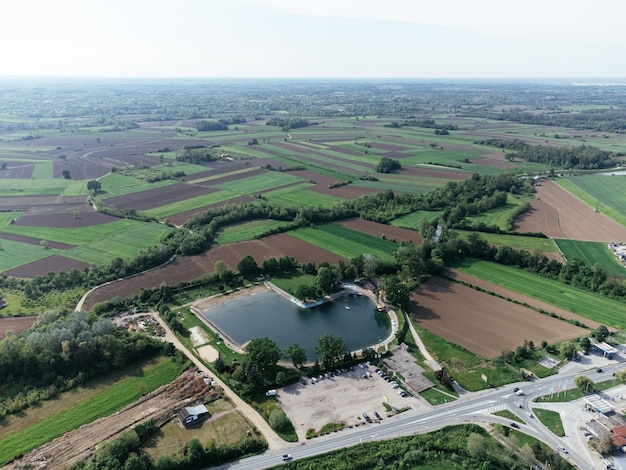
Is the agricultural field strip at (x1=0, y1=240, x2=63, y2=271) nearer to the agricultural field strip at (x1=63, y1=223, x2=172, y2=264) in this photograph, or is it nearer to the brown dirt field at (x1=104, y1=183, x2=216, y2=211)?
the agricultural field strip at (x1=63, y1=223, x2=172, y2=264)

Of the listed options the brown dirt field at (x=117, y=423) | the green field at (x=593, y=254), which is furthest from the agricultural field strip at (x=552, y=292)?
the brown dirt field at (x=117, y=423)

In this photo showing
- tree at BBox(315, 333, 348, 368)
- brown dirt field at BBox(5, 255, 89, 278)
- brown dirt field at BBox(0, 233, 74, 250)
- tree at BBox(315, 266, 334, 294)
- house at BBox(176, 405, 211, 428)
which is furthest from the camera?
brown dirt field at BBox(0, 233, 74, 250)

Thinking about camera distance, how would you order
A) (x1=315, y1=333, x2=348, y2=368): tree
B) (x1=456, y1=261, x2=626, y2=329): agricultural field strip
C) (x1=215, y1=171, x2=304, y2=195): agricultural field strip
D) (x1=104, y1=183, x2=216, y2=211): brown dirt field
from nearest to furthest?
(x1=315, y1=333, x2=348, y2=368): tree, (x1=456, y1=261, x2=626, y2=329): agricultural field strip, (x1=104, y1=183, x2=216, y2=211): brown dirt field, (x1=215, y1=171, x2=304, y2=195): agricultural field strip

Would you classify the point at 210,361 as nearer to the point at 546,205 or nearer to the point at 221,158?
the point at 546,205

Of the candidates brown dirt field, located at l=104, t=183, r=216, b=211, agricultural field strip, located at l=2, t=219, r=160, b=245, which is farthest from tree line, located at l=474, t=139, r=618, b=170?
agricultural field strip, located at l=2, t=219, r=160, b=245

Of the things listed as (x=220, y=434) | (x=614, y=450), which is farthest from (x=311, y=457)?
(x=614, y=450)

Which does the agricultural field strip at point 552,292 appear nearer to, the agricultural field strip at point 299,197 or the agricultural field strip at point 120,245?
the agricultural field strip at point 299,197
